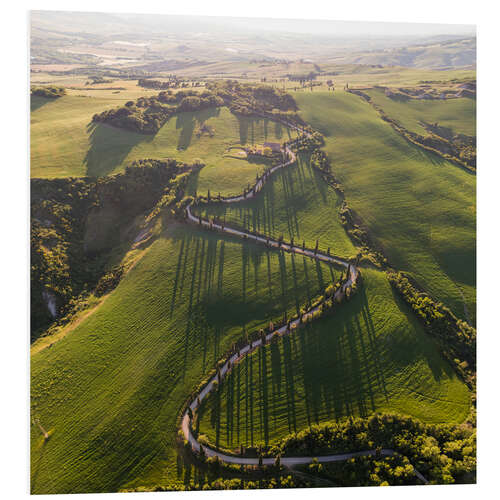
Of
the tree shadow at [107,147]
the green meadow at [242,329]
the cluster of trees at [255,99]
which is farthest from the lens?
the cluster of trees at [255,99]

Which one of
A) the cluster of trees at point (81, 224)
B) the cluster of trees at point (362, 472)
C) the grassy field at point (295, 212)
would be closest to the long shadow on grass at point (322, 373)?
the cluster of trees at point (362, 472)

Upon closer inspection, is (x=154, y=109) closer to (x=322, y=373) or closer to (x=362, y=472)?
(x=322, y=373)

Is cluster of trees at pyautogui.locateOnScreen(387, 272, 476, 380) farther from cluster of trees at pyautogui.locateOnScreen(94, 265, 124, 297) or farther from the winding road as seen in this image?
cluster of trees at pyautogui.locateOnScreen(94, 265, 124, 297)

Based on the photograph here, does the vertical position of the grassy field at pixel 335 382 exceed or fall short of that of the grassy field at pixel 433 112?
it falls short

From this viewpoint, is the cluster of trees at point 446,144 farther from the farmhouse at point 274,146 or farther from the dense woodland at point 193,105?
the farmhouse at point 274,146

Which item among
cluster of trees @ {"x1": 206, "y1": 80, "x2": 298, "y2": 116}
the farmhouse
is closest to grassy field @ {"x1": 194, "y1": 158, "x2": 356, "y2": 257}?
the farmhouse
